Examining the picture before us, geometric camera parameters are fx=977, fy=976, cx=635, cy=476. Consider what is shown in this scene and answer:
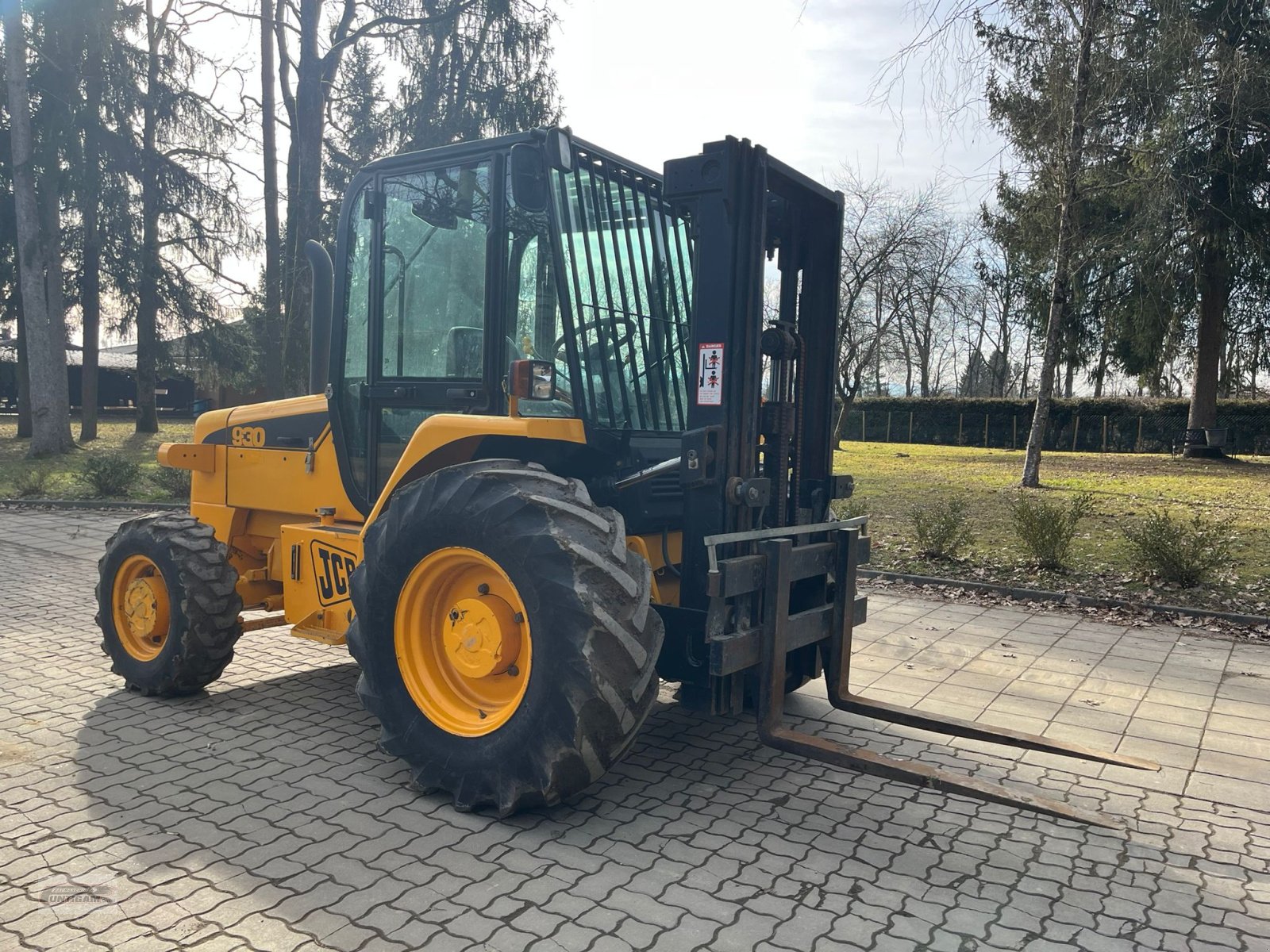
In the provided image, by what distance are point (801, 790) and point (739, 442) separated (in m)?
1.58

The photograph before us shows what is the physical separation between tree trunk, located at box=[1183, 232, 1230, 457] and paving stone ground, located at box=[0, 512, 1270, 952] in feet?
69.1

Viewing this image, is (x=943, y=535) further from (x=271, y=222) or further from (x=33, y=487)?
(x=271, y=222)

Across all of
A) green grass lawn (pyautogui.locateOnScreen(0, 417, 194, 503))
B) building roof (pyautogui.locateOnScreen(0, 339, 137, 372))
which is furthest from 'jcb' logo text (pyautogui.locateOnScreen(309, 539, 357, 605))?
building roof (pyautogui.locateOnScreen(0, 339, 137, 372))

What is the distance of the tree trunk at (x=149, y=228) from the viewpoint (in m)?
23.1

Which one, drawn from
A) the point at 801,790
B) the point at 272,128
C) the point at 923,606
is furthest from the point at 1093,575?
the point at 272,128

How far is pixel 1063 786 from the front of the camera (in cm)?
454

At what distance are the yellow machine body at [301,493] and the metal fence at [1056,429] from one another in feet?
90.2

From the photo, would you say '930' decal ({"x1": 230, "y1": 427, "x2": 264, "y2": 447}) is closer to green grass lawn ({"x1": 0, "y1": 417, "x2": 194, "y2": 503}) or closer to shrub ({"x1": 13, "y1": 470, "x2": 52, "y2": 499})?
green grass lawn ({"x1": 0, "y1": 417, "x2": 194, "y2": 503})

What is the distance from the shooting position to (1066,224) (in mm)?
15141

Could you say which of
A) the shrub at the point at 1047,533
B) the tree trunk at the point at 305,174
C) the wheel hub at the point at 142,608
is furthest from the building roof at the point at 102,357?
the shrub at the point at 1047,533

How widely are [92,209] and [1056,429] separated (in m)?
29.4

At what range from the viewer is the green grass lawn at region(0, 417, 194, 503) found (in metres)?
16.0

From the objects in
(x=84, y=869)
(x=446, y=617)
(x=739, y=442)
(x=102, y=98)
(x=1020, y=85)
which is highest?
(x=102, y=98)

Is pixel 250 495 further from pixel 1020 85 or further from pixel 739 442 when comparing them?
pixel 1020 85
